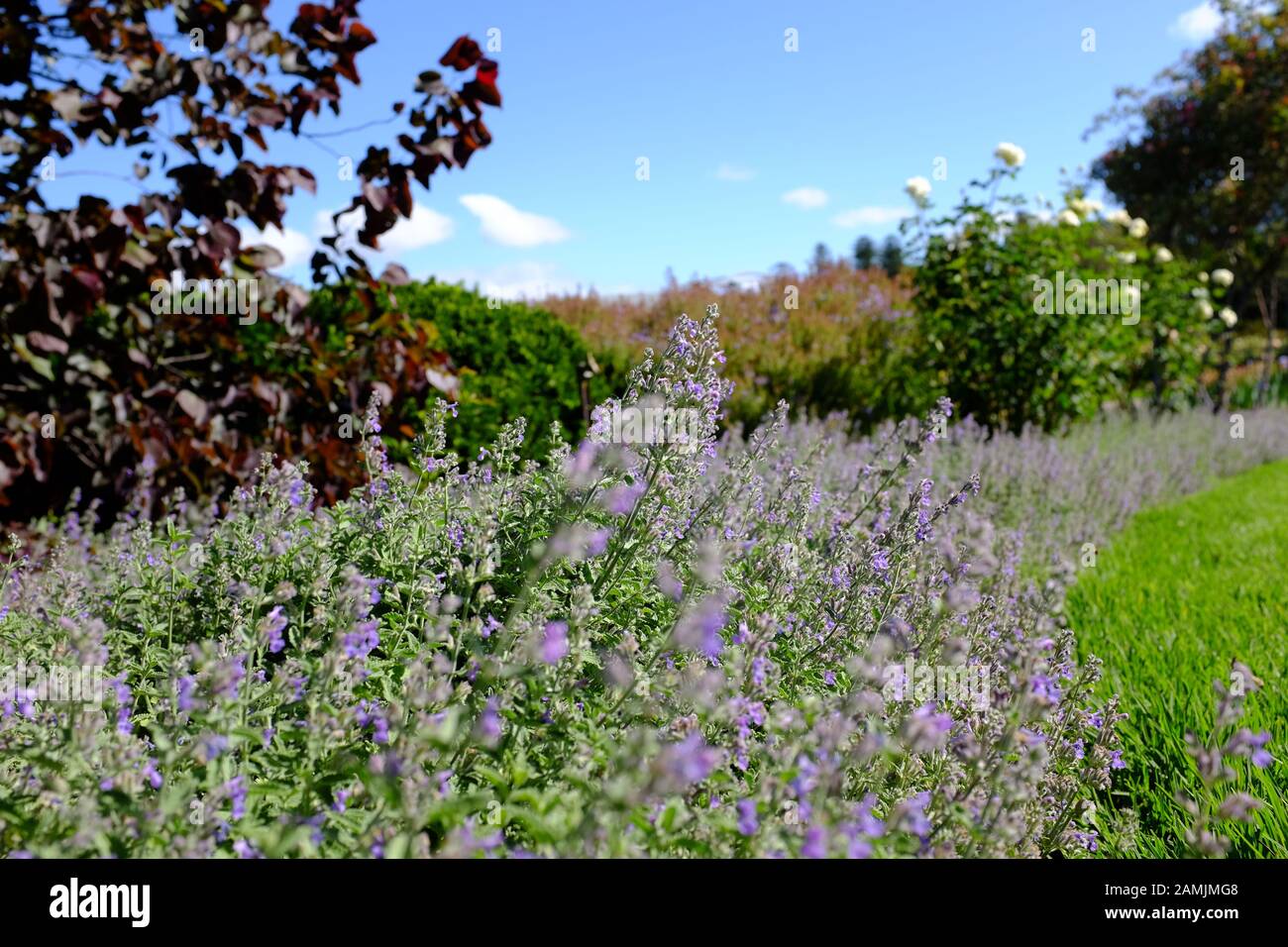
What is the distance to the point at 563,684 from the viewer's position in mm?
1853

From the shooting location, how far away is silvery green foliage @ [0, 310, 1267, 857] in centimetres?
155

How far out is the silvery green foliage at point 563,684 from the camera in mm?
1552

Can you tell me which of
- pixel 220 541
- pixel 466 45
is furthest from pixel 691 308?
pixel 220 541

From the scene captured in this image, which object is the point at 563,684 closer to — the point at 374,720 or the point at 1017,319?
the point at 374,720

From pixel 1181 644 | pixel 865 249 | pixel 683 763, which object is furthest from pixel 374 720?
pixel 865 249

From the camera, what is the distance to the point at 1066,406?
9.62 meters

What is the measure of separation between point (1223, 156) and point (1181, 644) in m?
19.1

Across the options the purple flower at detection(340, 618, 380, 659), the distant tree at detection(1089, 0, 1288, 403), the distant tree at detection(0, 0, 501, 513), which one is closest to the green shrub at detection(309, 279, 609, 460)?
the distant tree at detection(0, 0, 501, 513)

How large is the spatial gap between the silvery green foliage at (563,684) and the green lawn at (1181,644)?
0.87 ft

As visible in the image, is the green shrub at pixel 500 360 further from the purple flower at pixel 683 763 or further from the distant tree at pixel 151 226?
the purple flower at pixel 683 763

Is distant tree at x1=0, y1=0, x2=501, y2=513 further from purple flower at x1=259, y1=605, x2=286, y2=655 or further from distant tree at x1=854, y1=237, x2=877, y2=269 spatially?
distant tree at x1=854, y1=237, x2=877, y2=269

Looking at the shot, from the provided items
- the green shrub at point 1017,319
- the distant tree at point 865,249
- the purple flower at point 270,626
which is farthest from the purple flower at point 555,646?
the distant tree at point 865,249

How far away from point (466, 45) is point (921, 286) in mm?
7268

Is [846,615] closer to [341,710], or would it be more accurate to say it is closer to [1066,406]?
[341,710]
